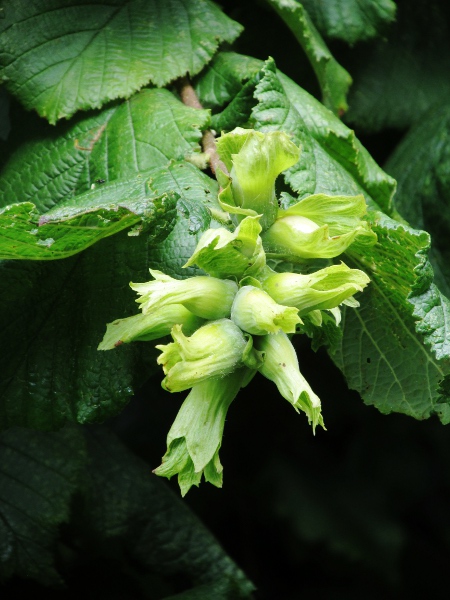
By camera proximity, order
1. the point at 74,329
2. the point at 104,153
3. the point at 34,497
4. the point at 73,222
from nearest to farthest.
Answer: the point at 73,222, the point at 74,329, the point at 104,153, the point at 34,497

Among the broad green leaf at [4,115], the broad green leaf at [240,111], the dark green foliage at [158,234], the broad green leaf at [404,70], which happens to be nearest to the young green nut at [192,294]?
the dark green foliage at [158,234]

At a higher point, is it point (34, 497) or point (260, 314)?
point (260, 314)

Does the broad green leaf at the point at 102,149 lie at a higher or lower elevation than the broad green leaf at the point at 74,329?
higher

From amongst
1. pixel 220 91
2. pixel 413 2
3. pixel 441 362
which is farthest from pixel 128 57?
pixel 413 2

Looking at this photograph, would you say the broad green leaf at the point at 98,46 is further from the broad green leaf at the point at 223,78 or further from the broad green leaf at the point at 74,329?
the broad green leaf at the point at 74,329

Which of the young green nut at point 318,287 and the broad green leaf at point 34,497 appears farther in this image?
the broad green leaf at point 34,497

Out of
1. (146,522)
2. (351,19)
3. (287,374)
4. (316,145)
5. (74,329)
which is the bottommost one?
(146,522)

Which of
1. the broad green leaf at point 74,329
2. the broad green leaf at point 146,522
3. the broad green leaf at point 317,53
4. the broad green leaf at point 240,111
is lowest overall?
the broad green leaf at point 146,522

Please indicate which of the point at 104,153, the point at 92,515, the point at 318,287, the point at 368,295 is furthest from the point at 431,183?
the point at 92,515

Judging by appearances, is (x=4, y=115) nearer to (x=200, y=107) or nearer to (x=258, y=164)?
(x=200, y=107)
